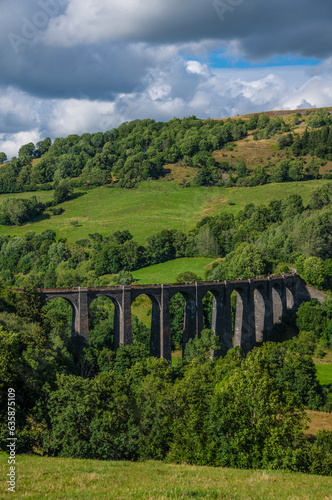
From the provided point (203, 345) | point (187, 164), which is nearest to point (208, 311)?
point (203, 345)

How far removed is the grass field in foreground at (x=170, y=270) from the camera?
101812 mm

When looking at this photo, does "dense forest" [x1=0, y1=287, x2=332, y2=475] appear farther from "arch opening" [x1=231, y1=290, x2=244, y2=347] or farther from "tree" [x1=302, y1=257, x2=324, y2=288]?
"tree" [x1=302, y1=257, x2=324, y2=288]

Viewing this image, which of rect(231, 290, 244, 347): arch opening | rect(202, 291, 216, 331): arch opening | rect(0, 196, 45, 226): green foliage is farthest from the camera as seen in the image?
rect(0, 196, 45, 226): green foliage

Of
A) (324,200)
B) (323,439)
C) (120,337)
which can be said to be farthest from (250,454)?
(324,200)

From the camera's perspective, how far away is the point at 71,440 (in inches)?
1266

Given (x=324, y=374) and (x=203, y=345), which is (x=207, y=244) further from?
(x=324, y=374)

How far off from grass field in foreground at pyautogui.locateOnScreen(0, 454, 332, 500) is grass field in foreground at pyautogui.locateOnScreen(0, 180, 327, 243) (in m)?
99.9

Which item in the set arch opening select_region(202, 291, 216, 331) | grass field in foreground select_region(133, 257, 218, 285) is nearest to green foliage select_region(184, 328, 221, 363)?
arch opening select_region(202, 291, 216, 331)

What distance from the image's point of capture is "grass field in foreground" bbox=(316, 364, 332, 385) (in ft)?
199

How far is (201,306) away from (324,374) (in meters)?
19.7

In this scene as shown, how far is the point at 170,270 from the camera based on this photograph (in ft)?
356

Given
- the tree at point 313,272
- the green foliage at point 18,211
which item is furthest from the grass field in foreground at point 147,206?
the tree at point 313,272

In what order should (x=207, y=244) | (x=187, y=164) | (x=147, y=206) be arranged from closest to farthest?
(x=207, y=244) < (x=147, y=206) < (x=187, y=164)

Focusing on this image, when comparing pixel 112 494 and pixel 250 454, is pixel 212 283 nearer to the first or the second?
pixel 250 454
